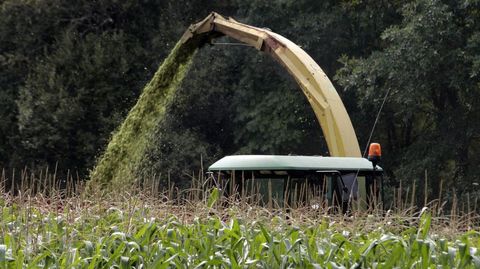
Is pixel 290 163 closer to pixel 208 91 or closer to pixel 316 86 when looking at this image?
pixel 316 86

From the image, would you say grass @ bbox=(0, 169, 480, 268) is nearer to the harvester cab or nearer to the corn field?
the corn field

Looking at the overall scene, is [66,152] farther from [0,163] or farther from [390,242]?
[390,242]

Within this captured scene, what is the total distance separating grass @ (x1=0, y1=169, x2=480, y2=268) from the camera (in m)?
8.16

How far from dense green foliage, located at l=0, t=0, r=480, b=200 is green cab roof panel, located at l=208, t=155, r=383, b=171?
923 cm

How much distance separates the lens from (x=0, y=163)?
26047 millimetres

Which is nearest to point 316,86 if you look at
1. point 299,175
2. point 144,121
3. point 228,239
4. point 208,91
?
point 299,175

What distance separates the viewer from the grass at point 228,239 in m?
8.16

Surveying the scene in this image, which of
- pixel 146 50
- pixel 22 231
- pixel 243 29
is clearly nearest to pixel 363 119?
pixel 146 50

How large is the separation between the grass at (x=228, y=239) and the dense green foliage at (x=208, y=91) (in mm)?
11836

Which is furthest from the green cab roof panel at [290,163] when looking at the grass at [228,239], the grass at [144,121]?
the grass at [144,121]

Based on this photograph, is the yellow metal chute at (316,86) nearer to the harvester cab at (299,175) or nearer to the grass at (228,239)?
the harvester cab at (299,175)

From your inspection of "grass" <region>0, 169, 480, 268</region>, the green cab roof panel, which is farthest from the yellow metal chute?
"grass" <region>0, 169, 480, 268</region>

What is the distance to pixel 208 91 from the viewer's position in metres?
25.1

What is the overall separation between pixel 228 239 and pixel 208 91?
16.6 m
